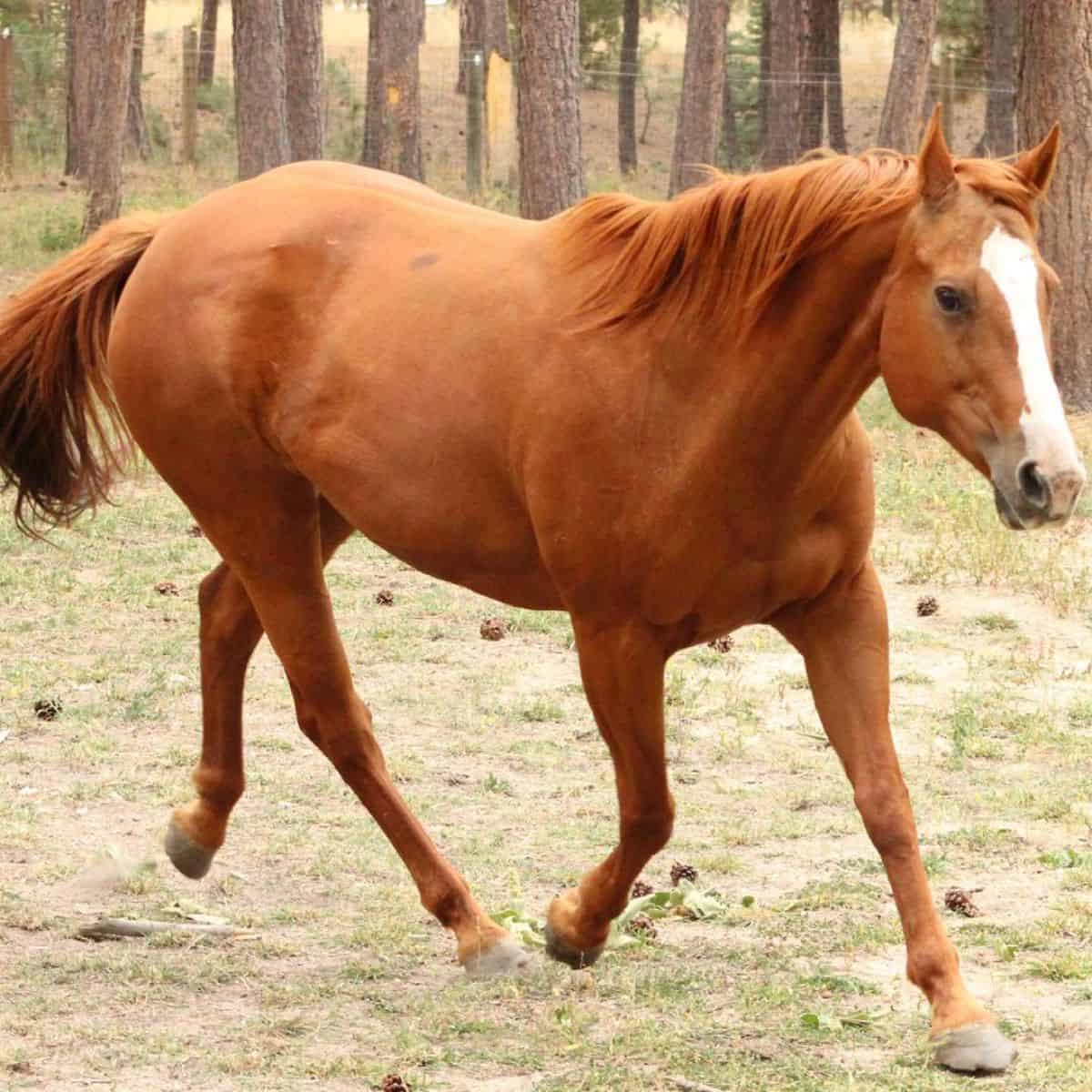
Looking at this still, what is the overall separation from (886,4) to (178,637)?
119 feet

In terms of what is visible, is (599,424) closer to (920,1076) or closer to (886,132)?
(920,1076)

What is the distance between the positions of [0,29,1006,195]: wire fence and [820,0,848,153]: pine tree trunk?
180mm

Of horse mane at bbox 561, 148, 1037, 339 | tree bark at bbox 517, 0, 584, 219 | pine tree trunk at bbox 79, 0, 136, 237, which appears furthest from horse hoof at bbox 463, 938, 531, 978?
pine tree trunk at bbox 79, 0, 136, 237

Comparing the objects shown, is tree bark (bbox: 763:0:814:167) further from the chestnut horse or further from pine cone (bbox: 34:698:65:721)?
the chestnut horse

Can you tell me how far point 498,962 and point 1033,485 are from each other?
1.89m

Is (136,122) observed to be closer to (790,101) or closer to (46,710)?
(790,101)

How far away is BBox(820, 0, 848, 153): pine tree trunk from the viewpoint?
2320 centimetres

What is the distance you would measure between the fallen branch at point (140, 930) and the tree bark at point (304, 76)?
15010mm

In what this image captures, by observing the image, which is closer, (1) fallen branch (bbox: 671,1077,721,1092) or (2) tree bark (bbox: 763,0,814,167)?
(1) fallen branch (bbox: 671,1077,721,1092)

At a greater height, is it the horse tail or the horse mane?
the horse mane

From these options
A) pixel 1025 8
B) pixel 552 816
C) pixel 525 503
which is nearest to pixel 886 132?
pixel 1025 8

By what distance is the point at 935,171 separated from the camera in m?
3.41

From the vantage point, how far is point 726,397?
3812mm

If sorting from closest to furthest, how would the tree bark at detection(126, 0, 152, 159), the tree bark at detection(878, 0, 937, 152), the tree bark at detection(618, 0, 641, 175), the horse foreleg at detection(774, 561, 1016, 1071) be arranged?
1. the horse foreleg at detection(774, 561, 1016, 1071)
2. the tree bark at detection(878, 0, 937, 152)
3. the tree bark at detection(126, 0, 152, 159)
4. the tree bark at detection(618, 0, 641, 175)
